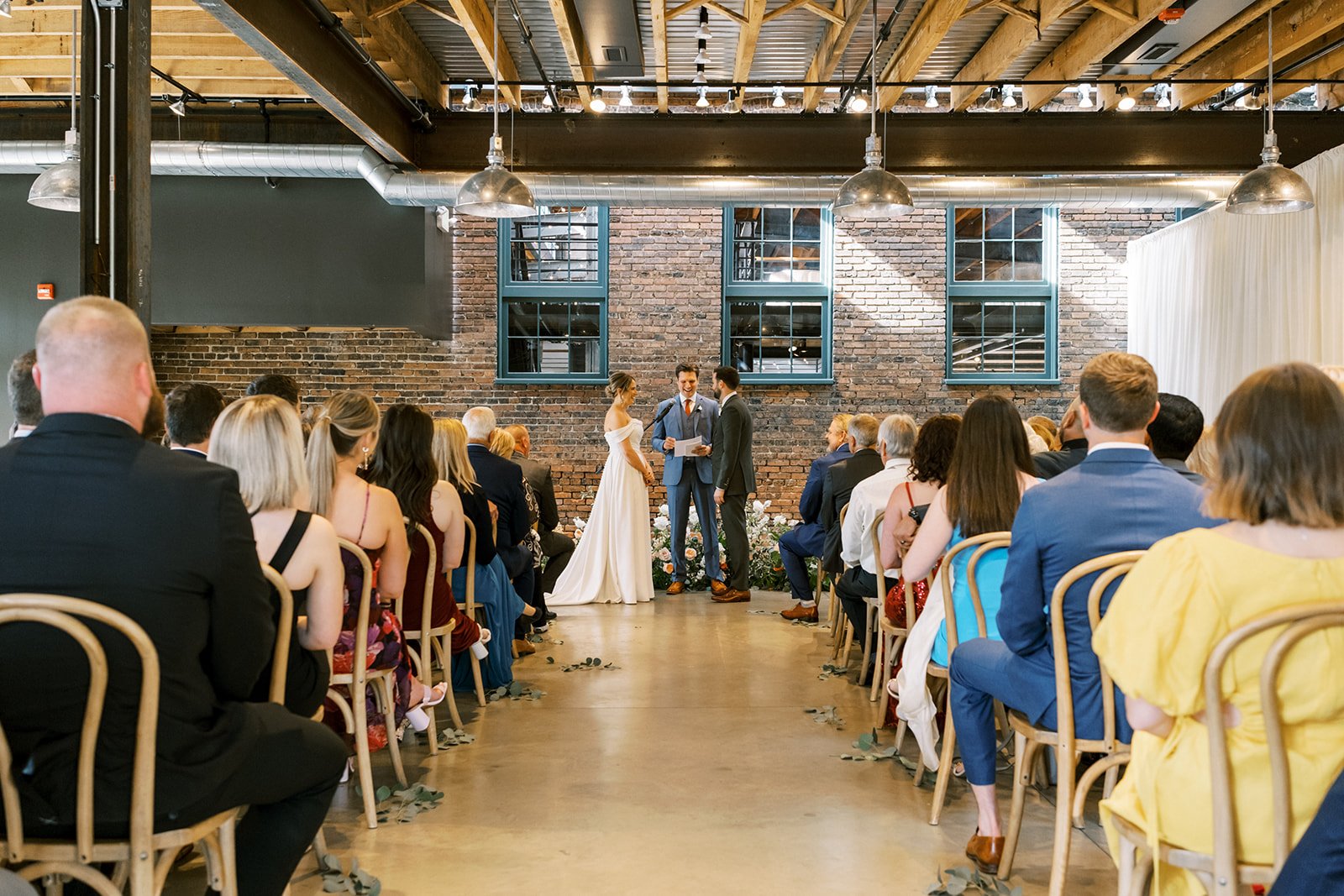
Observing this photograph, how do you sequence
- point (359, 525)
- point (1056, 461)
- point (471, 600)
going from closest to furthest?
point (359, 525) < point (1056, 461) < point (471, 600)

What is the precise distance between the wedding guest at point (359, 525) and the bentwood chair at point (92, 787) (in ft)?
4.35

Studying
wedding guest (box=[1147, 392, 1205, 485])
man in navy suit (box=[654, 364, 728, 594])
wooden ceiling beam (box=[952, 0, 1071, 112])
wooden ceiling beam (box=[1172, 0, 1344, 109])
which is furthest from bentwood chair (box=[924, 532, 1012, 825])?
man in navy suit (box=[654, 364, 728, 594])

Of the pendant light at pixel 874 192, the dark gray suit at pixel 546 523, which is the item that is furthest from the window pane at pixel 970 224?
the dark gray suit at pixel 546 523

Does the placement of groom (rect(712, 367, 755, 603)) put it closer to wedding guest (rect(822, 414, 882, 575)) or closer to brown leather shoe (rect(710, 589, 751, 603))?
brown leather shoe (rect(710, 589, 751, 603))

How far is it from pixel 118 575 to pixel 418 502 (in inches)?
90.3

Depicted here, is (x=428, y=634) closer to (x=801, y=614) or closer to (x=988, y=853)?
(x=988, y=853)

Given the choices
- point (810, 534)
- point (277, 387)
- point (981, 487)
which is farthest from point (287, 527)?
point (810, 534)

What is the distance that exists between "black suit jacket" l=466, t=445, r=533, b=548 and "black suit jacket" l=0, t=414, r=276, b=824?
3.44m

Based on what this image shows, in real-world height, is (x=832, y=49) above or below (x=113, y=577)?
above

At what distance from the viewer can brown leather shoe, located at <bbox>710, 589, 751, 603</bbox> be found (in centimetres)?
787

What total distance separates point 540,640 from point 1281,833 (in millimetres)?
4991

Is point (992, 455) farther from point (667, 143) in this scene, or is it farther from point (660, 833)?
point (667, 143)

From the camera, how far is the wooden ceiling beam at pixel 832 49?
6.11 meters

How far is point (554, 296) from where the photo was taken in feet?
34.2
